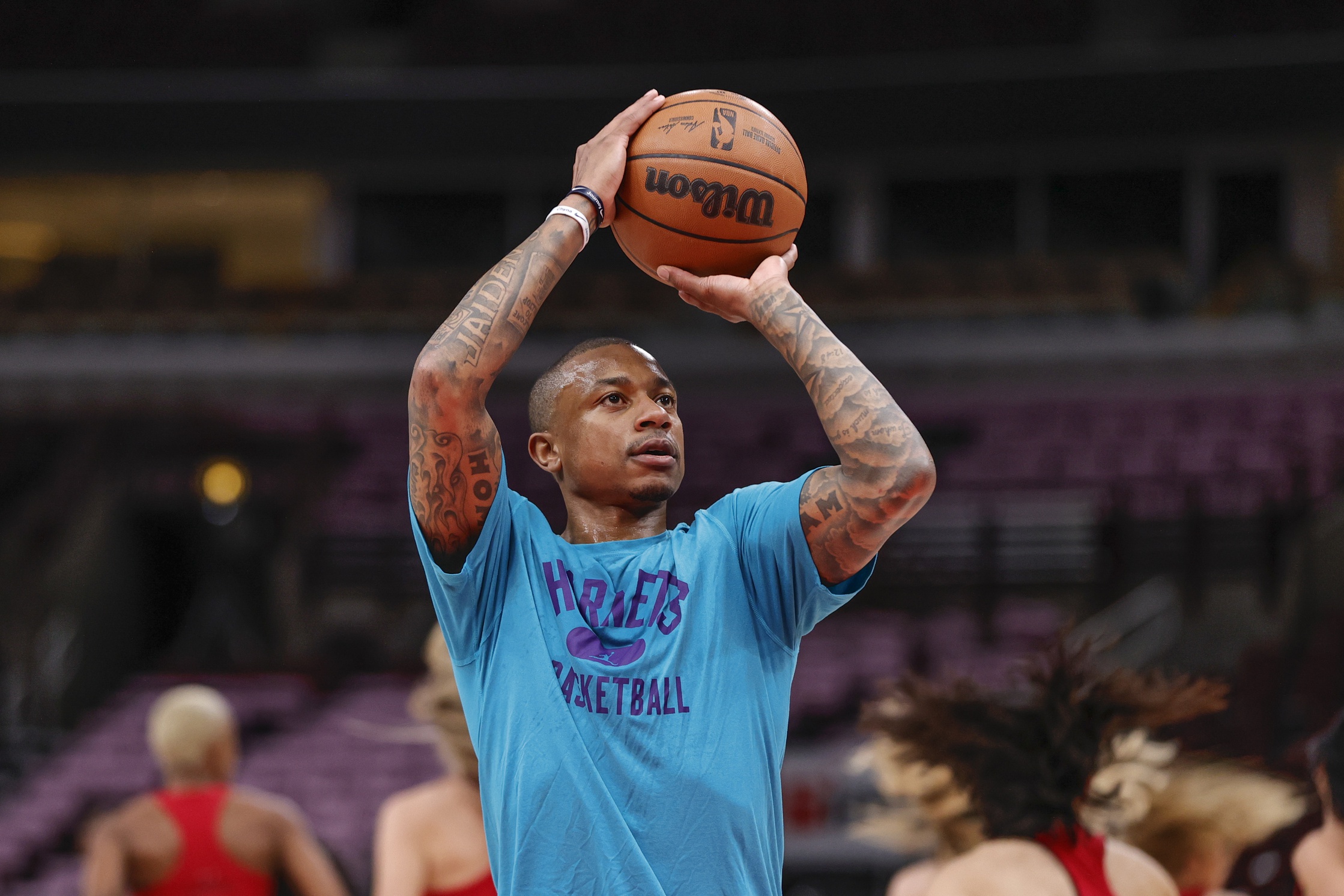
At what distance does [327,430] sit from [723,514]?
40.1ft

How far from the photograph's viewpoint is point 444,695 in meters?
3.72

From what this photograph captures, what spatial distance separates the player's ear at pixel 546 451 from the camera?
93.5 inches

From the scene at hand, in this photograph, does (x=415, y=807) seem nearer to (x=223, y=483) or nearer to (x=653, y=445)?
(x=653, y=445)

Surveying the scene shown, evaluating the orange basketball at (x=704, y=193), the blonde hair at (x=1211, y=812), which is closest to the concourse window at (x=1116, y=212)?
the blonde hair at (x=1211, y=812)

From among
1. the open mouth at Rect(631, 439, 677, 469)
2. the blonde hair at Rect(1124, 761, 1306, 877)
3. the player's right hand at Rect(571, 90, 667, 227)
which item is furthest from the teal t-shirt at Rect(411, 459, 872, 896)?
the blonde hair at Rect(1124, 761, 1306, 877)

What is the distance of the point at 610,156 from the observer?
236 centimetres

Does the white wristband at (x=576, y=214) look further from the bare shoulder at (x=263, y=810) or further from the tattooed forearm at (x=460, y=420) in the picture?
the bare shoulder at (x=263, y=810)

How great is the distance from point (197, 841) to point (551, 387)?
273cm

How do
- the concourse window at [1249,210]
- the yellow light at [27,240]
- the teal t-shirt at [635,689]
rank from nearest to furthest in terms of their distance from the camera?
the teal t-shirt at [635,689] → the concourse window at [1249,210] → the yellow light at [27,240]

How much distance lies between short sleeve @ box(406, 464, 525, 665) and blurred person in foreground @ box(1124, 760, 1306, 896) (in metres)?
2.00

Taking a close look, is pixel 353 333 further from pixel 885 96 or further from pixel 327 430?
pixel 885 96

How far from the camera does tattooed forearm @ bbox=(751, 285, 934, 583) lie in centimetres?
203

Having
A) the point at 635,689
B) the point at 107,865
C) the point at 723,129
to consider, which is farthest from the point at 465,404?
the point at 107,865

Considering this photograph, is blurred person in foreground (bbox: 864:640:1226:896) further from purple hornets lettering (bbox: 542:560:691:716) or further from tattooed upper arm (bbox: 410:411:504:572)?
tattooed upper arm (bbox: 410:411:504:572)
